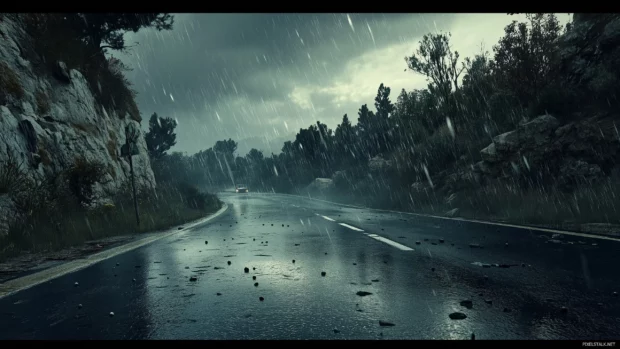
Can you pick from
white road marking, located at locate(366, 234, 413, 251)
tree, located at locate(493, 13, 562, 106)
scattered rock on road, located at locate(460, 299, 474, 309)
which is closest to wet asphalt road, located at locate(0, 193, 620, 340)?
scattered rock on road, located at locate(460, 299, 474, 309)

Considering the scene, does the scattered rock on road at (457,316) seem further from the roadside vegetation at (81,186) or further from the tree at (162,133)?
the tree at (162,133)

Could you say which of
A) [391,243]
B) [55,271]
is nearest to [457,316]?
[391,243]

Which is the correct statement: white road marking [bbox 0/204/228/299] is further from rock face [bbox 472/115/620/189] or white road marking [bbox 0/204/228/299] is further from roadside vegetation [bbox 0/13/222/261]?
rock face [bbox 472/115/620/189]

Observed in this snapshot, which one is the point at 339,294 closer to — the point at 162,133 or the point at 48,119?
the point at 48,119

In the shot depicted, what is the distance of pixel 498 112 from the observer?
21.6m

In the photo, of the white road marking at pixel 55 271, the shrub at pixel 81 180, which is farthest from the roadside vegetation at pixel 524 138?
the shrub at pixel 81 180

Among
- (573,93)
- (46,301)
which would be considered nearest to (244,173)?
(573,93)

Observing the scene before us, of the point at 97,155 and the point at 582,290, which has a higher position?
the point at 97,155

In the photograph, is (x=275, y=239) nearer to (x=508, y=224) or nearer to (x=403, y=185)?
(x=508, y=224)

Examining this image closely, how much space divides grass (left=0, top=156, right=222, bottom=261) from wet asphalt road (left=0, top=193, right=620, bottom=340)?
275 cm

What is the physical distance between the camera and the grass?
30.6 feet

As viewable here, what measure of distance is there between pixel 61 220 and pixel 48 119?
221 inches

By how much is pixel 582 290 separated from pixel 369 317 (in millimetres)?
2473

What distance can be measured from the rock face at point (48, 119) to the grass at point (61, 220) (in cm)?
69
